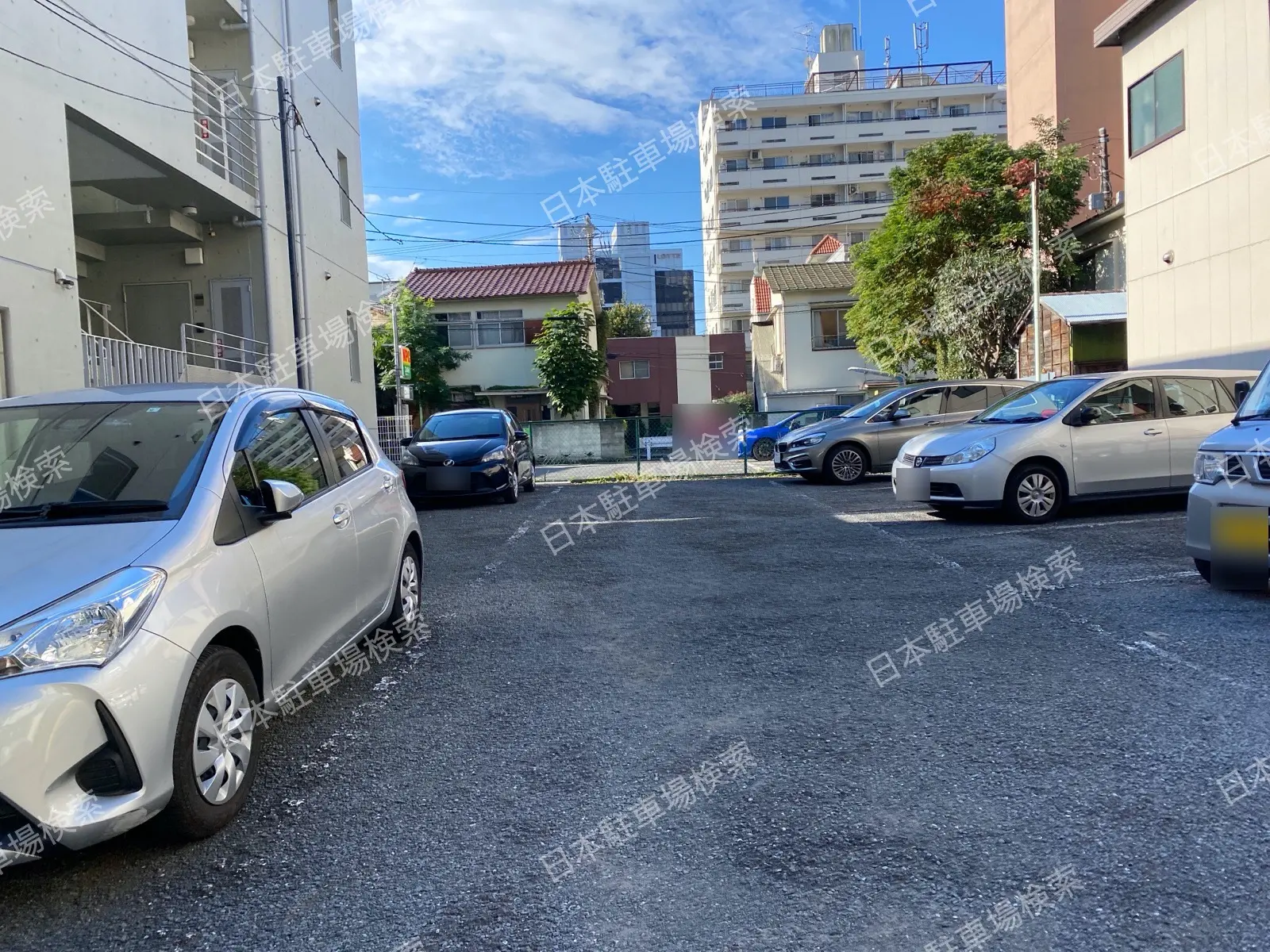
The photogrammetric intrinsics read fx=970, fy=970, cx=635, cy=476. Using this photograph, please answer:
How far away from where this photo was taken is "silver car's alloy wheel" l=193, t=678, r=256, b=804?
126 inches

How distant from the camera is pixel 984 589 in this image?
678 centimetres

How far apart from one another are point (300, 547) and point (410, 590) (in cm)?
189

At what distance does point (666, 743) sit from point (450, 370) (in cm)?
3511

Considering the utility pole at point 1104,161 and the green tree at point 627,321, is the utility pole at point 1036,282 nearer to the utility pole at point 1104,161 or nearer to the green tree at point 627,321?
the utility pole at point 1104,161

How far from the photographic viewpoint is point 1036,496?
9875 millimetres

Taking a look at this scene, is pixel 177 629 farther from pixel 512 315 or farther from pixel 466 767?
pixel 512 315

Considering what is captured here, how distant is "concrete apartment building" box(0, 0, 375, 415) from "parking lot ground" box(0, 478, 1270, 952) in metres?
6.42

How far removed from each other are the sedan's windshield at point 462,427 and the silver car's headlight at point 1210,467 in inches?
414

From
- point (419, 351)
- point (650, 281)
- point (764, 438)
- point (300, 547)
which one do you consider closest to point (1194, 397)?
point (300, 547)

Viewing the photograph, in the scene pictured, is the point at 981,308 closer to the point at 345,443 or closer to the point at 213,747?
the point at 345,443

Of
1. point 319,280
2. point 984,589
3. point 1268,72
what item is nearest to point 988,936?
point 984,589

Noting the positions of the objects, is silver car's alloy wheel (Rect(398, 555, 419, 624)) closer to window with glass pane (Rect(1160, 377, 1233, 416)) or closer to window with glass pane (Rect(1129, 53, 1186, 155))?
window with glass pane (Rect(1160, 377, 1233, 416))

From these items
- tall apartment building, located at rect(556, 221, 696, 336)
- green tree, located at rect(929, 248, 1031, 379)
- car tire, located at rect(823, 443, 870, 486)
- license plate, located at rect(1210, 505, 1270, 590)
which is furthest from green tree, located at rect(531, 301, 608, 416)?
tall apartment building, located at rect(556, 221, 696, 336)

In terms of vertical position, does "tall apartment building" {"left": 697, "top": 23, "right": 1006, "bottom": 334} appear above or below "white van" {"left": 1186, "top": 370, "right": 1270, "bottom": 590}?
above
